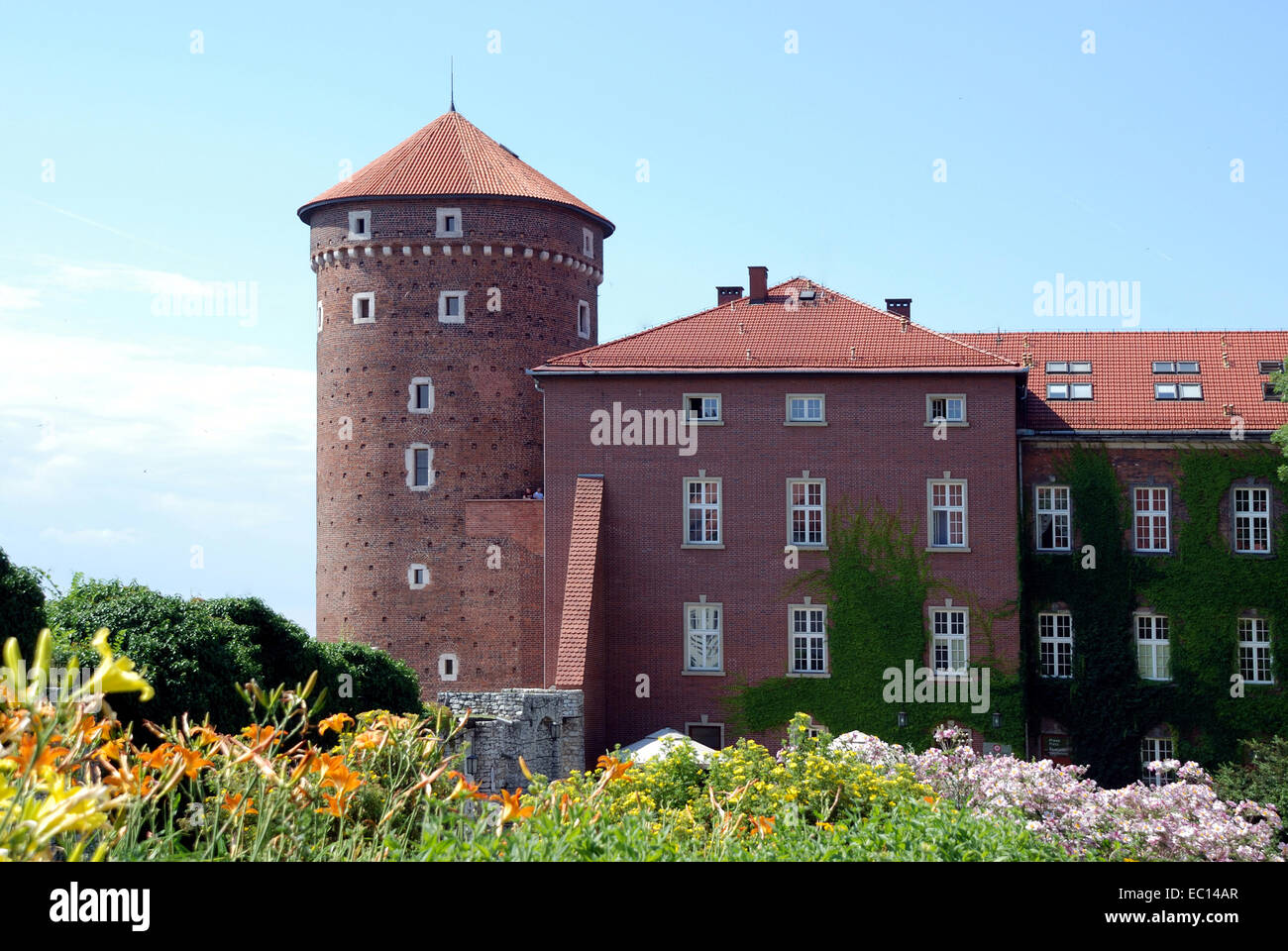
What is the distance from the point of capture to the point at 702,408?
37.3 meters

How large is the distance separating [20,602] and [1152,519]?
28.9 m

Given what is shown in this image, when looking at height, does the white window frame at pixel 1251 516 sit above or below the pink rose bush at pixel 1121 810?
above

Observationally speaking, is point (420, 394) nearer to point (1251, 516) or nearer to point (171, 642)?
point (171, 642)

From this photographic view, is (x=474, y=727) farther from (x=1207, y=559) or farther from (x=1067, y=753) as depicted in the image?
(x=1207, y=559)

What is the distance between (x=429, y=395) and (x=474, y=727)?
16335 millimetres

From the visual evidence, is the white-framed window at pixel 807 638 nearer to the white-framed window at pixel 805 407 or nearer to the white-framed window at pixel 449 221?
the white-framed window at pixel 805 407

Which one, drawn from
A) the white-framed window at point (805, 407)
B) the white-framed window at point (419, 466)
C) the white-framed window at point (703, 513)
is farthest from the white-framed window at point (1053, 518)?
the white-framed window at point (419, 466)

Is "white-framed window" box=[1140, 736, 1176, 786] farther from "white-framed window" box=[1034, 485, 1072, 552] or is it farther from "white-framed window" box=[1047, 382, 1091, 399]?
"white-framed window" box=[1047, 382, 1091, 399]

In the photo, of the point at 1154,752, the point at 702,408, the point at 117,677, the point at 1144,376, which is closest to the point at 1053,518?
the point at 1144,376

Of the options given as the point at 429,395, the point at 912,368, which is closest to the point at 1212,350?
the point at 912,368

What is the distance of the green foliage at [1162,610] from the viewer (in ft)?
118

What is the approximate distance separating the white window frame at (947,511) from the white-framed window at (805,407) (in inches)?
140

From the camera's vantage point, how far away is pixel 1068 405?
38625mm

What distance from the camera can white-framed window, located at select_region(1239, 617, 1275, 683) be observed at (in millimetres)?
36156
